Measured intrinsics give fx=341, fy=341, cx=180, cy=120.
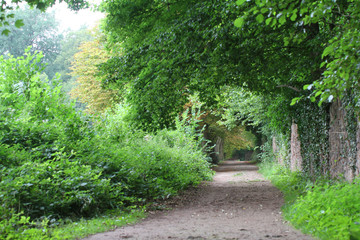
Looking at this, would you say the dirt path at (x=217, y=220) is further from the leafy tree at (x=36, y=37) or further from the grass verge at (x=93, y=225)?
the leafy tree at (x=36, y=37)

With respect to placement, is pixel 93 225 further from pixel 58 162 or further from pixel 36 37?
pixel 36 37

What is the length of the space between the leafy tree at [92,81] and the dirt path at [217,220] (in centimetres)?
1478

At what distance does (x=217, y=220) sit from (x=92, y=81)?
20.1m

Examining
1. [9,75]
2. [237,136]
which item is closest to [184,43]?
[9,75]

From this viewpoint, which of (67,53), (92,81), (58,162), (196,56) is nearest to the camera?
(58,162)

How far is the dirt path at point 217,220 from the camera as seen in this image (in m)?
5.92

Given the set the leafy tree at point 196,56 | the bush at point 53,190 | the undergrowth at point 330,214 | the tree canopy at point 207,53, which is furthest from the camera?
the leafy tree at point 196,56

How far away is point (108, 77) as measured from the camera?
12.6 m

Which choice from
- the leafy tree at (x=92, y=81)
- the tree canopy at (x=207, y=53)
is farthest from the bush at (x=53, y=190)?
the leafy tree at (x=92, y=81)

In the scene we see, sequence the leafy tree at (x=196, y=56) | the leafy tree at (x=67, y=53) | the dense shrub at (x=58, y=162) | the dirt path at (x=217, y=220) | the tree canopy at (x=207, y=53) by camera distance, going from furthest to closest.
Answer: the leafy tree at (x=67, y=53) < the leafy tree at (x=196, y=56) < the tree canopy at (x=207, y=53) < the dense shrub at (x=58, y=162) < the dirt path at (x=217, y=220)

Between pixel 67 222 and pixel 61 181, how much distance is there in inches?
42.3

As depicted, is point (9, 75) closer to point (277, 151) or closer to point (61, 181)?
point (61, 181)

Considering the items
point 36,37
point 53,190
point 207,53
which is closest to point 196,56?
→ point 207,53

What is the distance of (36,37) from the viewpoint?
59.0m
